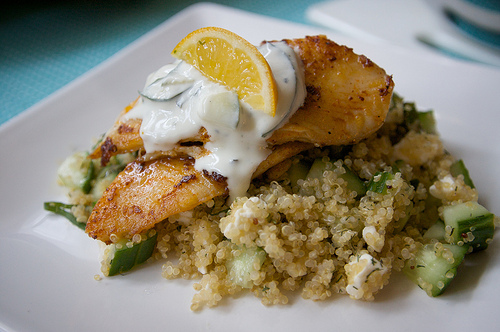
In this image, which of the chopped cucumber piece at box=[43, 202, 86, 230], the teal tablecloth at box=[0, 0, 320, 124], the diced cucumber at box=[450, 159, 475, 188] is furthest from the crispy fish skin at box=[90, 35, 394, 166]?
the teal tablecloth at box=[0, 0, 320, 124]

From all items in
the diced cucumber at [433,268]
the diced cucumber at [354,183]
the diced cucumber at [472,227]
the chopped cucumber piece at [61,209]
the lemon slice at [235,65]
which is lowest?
the chopped cucumber piece at [61,209]

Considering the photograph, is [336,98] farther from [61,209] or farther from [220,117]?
[61,209]

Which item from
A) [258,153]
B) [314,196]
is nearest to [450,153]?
[314,196]

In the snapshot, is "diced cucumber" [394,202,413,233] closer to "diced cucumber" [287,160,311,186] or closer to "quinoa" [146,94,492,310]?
"quinoa" [146,94,492,310]

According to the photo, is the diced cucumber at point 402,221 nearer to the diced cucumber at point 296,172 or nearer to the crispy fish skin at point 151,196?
the diced cucumber at point 296,172

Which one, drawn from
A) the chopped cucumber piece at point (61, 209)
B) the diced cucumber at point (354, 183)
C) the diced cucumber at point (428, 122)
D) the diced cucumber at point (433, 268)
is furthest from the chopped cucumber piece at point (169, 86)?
the diced cucumber at point (428, 122)

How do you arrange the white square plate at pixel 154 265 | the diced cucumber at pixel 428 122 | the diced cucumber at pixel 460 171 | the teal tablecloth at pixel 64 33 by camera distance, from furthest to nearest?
the teal tablecloth at pixel 64 33
the diced cucumber at pixel 428 122
the diced cucumber at pixel 460 171
the white square plate at pixel 154 265
